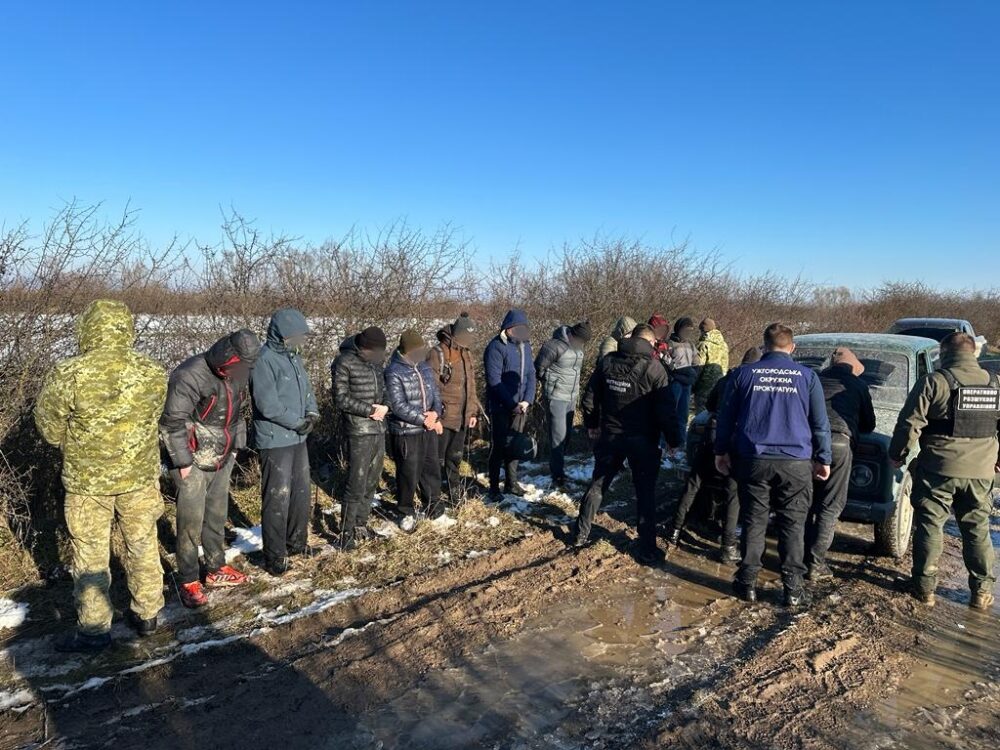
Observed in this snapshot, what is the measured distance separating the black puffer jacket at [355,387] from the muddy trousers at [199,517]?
1007 millimetres

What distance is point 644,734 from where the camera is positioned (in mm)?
2967

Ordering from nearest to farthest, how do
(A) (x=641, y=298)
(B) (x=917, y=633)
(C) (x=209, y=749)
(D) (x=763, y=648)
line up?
1. (C) (x=209, y=749)
2. (D) (x=763, y=648)
3. (B) (x=917, y=633)
4. (A) (x=641, y=298)

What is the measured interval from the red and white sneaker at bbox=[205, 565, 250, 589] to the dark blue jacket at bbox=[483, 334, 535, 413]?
3123 mm

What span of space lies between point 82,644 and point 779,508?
4.46 metres

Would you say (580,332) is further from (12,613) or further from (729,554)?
(12,613)

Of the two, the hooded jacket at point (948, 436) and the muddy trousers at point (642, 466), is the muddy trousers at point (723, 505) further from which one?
the hooded jacket at point (948, 436)

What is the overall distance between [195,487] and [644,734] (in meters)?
3.16

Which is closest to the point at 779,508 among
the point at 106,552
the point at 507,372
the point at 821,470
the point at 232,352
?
the point at 821,470

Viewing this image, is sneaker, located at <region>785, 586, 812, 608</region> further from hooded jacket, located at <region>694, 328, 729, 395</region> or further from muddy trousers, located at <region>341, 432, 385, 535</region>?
hooded jacket, located at <region>694, 328, 729, 395</region>

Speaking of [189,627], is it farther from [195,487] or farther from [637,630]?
[637,630]

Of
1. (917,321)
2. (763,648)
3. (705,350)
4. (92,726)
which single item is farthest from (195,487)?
(917,321)

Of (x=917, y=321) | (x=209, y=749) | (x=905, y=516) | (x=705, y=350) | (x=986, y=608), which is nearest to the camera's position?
(x=209, y=749)

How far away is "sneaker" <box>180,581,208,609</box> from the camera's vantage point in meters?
4.11

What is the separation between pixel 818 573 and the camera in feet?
15.8
